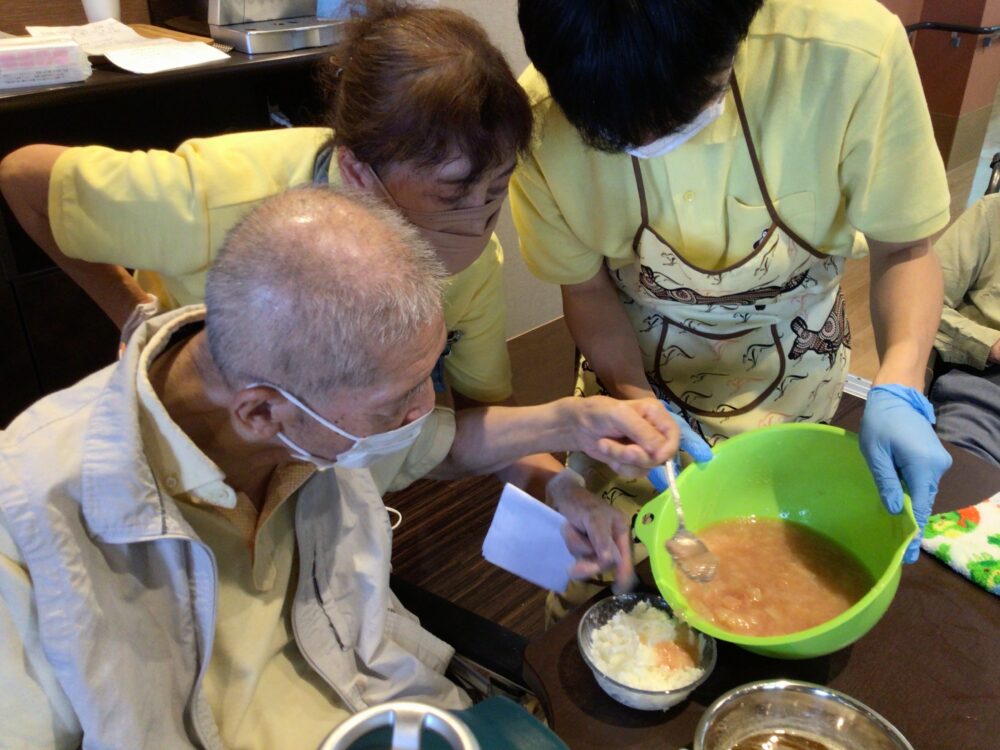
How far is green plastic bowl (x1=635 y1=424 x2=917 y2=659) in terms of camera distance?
1162 mm

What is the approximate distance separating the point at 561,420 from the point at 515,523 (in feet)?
0.60

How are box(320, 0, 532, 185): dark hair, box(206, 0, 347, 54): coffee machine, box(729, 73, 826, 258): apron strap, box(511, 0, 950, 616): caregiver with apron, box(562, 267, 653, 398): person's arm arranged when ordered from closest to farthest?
1. box(511, 0, 950, 616): caregiver with apron
2. box(320, 0, 532, 185): dark hair
3. box(729, 73, 826, 258): apron strap
4. box(562, 267, 653, 398): person's arm
5. box(206, 0, 347, 54): coffee machine

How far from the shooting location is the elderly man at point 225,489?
931 millimetres

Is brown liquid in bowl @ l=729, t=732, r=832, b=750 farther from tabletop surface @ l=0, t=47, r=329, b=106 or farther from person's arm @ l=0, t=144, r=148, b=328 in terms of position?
tabletop surface @ l=0, t=47, r=329, b=106

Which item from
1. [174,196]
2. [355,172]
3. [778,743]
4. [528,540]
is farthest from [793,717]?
[174,196]

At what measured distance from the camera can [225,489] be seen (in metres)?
1.05

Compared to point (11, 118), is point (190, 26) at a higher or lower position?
higher

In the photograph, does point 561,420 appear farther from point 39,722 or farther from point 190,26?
point 190,26

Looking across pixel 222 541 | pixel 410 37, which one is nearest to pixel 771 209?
pixel 410 37

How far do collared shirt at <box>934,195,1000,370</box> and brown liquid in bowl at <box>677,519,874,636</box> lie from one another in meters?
1.27

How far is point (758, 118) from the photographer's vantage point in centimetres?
132

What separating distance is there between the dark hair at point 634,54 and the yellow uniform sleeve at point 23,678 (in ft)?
2.70

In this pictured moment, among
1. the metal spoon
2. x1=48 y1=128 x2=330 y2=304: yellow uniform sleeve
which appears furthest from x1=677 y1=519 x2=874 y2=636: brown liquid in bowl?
x1=48 y1=128 x2=330 y2=304: yellow uniform sleeve

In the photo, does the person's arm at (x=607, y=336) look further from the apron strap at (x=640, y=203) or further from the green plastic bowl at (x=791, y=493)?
the green plastic bowl at (x=791, y=493)
